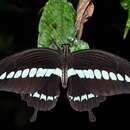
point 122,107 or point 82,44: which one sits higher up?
point 82,44

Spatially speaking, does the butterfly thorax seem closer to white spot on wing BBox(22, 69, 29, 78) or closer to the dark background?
white spot on wing BBox(22, 69, 29, 78)

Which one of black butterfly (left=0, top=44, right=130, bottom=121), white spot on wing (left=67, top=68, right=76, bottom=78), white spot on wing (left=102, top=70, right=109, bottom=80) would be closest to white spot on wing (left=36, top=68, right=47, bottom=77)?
black butterfly (left=0, top=44, right=130, bottom=121)

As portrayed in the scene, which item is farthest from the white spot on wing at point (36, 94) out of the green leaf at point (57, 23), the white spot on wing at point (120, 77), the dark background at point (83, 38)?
the dark background at point (83, 38)

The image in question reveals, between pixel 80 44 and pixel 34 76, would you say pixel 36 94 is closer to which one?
pixel 34 76

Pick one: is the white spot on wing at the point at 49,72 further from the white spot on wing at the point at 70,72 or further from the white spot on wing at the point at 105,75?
the white spot on wing at the point at 105,75

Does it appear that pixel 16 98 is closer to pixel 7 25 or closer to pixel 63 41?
pixel 7 25

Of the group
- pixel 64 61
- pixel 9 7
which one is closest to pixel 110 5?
pixel 9 7
